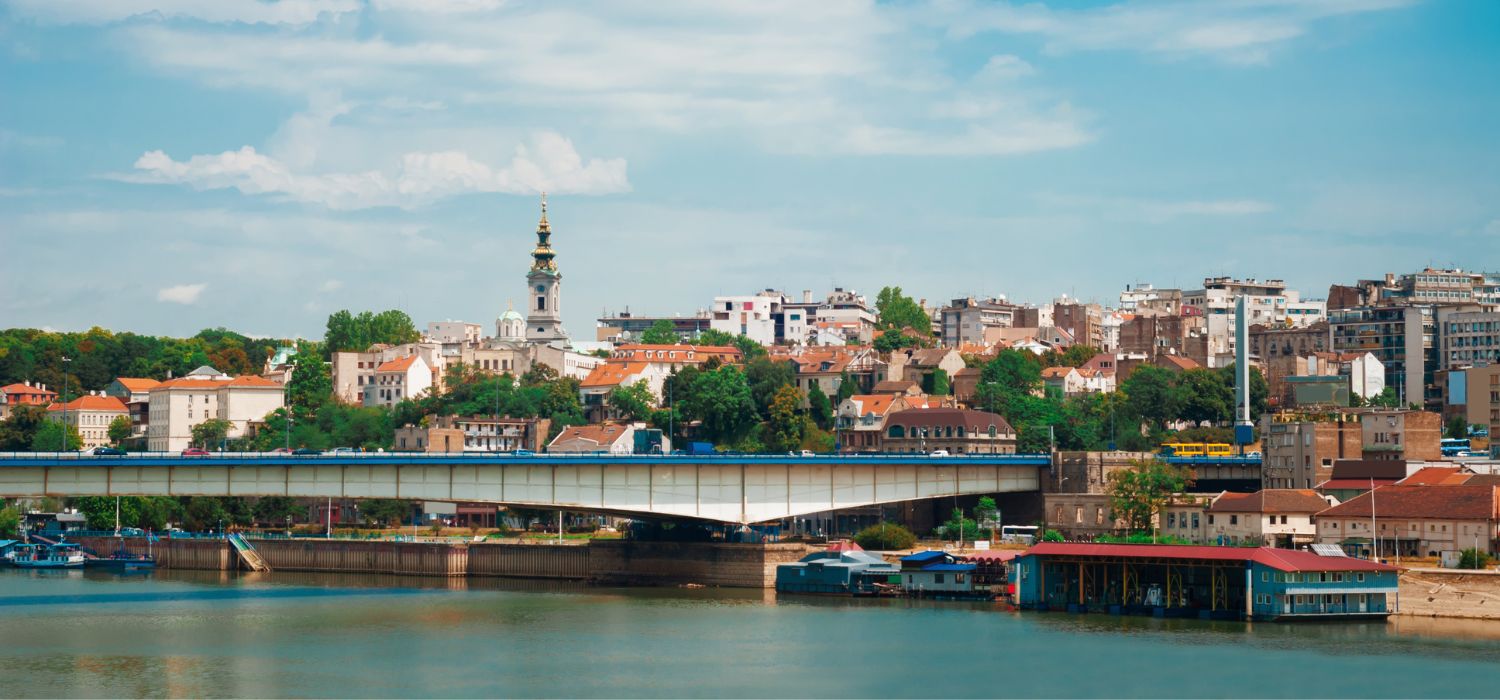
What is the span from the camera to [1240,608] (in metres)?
71.6

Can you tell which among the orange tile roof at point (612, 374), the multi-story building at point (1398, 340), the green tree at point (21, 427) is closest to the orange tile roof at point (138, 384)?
the green tree at point (21, 427)

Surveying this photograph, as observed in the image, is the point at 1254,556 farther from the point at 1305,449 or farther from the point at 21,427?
the point at 21,427

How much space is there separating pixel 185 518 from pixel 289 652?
67190mm

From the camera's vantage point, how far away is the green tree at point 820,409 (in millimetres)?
145750

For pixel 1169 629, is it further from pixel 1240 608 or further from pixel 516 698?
pixel 516 698

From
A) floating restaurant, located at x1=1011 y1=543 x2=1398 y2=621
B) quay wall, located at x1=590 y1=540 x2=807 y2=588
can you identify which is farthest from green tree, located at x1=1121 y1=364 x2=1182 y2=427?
floating restaurant, located at x1=1011 y1=543 x2=1398 y2=621

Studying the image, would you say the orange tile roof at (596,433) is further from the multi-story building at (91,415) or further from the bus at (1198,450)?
the multi-story building at (91,415)

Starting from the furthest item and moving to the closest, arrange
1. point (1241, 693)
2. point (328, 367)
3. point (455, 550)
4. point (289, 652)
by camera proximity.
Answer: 1. point (328, 367)
2. point (455, 550)
3. point (289, 652)
4. point (1241, 693)

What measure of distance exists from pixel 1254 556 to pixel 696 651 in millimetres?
20791

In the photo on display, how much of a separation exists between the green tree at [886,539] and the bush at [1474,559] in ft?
87.9

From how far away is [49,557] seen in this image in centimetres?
11250

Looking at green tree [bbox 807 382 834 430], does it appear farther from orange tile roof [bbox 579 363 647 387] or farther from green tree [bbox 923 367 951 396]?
orange tile roof [bbox 579 363 647 387]

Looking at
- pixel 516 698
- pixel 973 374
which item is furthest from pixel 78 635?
pixel 973 374

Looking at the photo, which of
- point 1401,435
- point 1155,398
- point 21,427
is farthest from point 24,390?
point 1401,435
